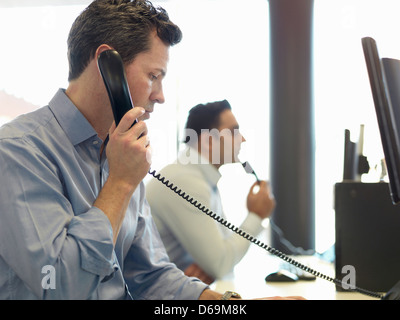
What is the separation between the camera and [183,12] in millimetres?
2889

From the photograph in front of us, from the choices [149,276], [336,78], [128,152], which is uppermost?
[336,78]

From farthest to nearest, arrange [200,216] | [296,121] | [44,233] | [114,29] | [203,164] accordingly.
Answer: [296,121], [203,164], [200,216], [114,29], [44,233]

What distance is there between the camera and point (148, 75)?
86 centimetres

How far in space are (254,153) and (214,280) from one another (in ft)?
5.61

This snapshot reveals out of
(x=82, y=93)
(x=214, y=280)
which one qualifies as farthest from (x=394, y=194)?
(x=214, y=280)

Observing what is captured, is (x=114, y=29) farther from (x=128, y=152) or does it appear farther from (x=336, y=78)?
(x=336, y=78)

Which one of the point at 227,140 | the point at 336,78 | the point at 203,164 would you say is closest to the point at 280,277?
the point at 203,164

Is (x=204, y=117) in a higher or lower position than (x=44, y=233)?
higher

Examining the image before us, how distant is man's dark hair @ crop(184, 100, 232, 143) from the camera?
187cm

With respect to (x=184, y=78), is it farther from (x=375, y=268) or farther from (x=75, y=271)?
(x=75, y=271)

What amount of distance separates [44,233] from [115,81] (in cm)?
30

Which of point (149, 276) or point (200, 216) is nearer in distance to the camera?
point (149, 276)

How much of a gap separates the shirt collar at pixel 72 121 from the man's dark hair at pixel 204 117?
42.7 inches

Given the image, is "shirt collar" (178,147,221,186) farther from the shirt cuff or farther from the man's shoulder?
the man's shoulder
